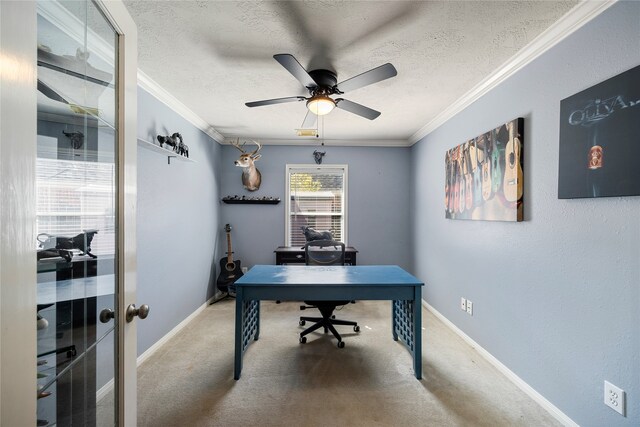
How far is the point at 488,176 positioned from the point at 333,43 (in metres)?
1.69

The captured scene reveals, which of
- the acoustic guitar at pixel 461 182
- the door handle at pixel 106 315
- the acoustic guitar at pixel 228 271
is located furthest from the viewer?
the acoustic guitar at pixel 228 271

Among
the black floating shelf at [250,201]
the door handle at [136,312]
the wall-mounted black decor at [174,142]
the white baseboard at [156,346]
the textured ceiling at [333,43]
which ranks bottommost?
the white baseboard at [156,346]

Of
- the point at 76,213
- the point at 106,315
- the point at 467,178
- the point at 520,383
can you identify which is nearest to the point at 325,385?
the point at 520,383

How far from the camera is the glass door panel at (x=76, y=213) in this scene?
2.40 ft

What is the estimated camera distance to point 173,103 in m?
2.86

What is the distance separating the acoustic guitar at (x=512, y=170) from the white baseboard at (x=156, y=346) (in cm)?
259

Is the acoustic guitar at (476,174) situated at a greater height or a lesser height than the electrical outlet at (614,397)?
greater

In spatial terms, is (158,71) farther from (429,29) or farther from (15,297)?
(15,297)

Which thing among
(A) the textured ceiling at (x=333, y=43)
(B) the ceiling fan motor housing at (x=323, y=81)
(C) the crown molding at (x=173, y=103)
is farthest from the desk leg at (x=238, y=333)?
(C) the crown molding at (x=173, y=103)

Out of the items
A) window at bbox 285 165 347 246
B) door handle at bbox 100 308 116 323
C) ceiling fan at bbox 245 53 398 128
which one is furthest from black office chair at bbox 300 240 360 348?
door handle at bbox 100 308 116 323

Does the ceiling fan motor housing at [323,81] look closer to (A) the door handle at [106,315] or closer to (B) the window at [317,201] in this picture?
(A) the door handle at [106,315]

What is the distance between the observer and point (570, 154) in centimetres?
161

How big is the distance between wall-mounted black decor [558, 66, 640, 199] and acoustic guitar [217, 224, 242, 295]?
378 cm

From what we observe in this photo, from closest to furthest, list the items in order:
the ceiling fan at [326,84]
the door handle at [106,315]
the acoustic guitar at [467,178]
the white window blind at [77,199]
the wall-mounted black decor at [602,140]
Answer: the white window blind at [77,199]
the door handle at [106,315]
the wall-mounted black decor at [602,140]
the ceiling fan at [326,84]
the acoustic guitar at [467,178]
